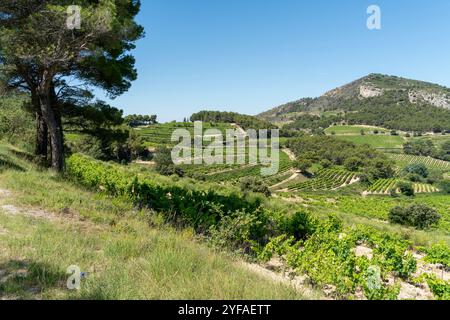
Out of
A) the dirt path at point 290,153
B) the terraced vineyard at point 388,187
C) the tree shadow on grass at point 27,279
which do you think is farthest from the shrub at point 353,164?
the tree shadow on grass at point 27,279

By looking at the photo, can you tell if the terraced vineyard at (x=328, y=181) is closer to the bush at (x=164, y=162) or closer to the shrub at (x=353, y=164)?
the shrub at (x=353, y=164)

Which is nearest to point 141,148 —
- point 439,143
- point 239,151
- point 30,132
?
point 239,151

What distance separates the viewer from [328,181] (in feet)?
320

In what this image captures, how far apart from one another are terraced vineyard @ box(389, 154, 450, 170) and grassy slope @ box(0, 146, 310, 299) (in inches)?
5777

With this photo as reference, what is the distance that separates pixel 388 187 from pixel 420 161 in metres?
55.6

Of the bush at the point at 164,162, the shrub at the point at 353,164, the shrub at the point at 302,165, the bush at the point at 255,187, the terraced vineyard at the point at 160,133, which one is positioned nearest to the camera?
the bush at the point at 255,187

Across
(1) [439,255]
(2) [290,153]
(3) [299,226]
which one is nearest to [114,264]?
(3) [299,226]

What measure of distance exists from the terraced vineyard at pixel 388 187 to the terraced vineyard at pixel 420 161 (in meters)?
30.6

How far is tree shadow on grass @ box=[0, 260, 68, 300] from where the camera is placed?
307 cm

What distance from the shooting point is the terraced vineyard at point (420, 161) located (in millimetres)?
132625

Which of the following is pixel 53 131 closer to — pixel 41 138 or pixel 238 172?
pixel 41 138

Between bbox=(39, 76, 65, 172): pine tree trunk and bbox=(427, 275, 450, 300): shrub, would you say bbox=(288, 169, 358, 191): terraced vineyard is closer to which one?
bbox=(39, 76, 65, 172): pine tree trunk

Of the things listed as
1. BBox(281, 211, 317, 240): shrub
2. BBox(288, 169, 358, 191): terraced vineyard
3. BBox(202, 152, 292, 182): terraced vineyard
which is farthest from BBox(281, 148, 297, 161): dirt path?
BBox(281, 211, 317, 240): shrub

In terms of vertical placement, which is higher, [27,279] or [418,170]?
[27,279]
